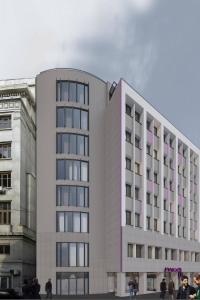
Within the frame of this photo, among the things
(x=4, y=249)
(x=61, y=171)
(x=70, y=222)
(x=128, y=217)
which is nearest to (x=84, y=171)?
(x=61, y=171)

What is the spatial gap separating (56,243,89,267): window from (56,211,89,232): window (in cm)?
163

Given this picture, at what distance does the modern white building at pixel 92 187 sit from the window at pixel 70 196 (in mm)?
109

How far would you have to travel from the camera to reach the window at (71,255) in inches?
2505

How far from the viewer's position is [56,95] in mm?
66875

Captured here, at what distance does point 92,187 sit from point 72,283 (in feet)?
35.7

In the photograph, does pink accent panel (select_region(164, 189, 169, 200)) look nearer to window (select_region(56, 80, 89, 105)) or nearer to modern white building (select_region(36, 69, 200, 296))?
modern white building (select_region(36, 69, 200, 296))

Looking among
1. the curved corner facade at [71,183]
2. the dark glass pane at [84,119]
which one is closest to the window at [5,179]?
the curved corner facade at [71,183]


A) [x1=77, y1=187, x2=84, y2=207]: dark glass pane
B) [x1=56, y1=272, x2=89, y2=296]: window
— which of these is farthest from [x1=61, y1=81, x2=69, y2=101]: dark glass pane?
[x1=56, y1=272, x2=89, y2=296]: window

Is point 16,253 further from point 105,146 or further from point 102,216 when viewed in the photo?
point 105,146

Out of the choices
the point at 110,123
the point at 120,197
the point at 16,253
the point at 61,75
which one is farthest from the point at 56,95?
the point at 16,253

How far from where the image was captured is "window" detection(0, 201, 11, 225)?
6950cm

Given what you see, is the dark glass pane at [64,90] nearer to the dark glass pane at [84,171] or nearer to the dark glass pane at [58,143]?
the dark glass pane at [58,143]

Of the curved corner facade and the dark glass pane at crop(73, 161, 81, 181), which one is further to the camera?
the dark glass pane at crop(73, 161, 81, 181)

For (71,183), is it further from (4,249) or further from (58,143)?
(4,249)
